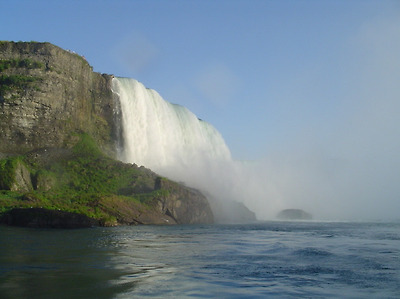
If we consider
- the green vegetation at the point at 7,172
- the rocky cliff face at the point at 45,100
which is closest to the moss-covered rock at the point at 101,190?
the green vegetation at the point at 7,172

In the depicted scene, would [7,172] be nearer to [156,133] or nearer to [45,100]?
[45,100]

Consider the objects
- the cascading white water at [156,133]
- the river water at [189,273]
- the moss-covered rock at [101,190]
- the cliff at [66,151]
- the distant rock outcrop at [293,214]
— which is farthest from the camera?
the distant rock outcrop at [293,214]

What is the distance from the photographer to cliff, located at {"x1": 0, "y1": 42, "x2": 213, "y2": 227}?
50025 millimetres

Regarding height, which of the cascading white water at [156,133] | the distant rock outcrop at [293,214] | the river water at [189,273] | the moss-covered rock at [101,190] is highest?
the cascading white water at [156,133]

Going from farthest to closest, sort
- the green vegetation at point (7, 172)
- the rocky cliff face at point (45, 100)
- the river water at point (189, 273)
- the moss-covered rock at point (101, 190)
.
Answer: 1. the rocky cliff face at point (45, 100)
2. the green vegetation at point (7, 172)
3. the moss-covered rock at point (101, 190)
4. the river water at point (189, 273)

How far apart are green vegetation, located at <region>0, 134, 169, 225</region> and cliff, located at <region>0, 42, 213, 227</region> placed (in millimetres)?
110

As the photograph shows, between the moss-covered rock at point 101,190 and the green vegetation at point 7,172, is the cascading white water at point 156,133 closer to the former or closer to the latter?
the moss-covered rock at point 101,190

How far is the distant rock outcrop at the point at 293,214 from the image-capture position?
111 metres

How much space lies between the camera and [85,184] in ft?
187

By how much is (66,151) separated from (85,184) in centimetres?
769

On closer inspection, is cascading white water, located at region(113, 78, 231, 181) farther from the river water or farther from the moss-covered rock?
the river water

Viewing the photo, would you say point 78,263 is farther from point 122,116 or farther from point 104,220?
point 122,116

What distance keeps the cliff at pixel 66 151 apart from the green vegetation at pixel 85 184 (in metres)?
0.11

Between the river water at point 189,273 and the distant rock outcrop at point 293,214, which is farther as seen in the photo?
the distant rock outcrop at point 293,214
